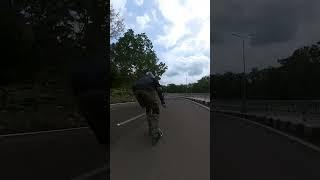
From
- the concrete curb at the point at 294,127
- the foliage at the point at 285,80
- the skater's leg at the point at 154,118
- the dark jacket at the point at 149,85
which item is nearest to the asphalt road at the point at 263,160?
the skater's leg at the point at 154,118

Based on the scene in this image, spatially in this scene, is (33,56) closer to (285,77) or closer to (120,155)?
(120,155)

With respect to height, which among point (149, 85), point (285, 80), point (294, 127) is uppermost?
point (285, 80)

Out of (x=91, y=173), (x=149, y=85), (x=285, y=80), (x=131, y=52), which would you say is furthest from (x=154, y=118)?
(x=131, y=52)

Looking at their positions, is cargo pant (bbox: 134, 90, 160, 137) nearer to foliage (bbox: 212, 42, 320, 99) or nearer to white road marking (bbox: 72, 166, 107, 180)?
white road marking (bbox: 72, 166, 107, 180)

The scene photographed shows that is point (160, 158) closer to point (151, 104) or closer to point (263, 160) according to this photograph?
point (151, 104)

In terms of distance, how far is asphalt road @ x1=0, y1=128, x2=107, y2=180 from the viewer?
9.45 metres

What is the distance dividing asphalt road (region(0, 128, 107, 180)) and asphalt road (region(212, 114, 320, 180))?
2.22 m

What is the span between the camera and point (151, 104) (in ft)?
40.7

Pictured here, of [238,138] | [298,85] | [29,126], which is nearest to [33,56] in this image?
[29,126]

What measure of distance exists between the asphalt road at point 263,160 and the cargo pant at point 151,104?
1.43 m

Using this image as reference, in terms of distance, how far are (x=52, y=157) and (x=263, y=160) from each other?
4189 millimetres

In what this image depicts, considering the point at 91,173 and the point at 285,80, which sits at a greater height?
the point at 285,80

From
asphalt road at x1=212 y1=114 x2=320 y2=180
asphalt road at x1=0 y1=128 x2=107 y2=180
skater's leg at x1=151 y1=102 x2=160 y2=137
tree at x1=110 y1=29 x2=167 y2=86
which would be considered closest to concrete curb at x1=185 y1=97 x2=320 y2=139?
asphalt road at x1=212 y1=114 x2=320 y2=180

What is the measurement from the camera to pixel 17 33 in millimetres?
29516
